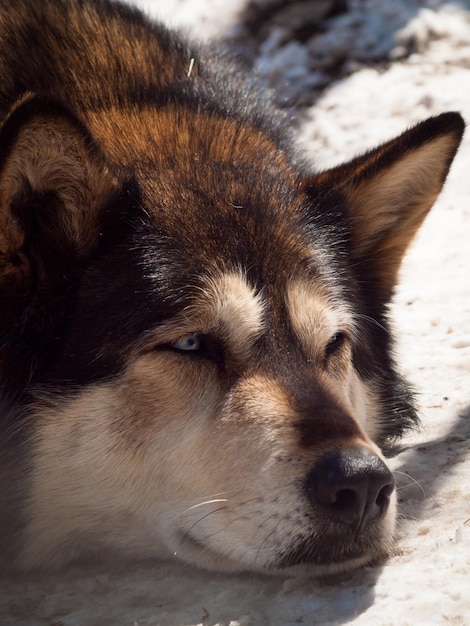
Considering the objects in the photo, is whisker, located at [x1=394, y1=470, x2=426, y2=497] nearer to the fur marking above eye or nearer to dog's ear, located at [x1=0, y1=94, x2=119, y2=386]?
the fur marking above eye

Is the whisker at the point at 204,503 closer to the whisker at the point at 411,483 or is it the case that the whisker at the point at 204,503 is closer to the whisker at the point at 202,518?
the whisker at the point at 202,518

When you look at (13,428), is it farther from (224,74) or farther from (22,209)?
(224,74)

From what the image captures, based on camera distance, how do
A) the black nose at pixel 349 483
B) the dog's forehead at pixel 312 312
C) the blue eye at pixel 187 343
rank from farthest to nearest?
the dog's forehead at pixel 312 312 → the blue eye at pixel 187 343 → the black nose at pixel 349 483

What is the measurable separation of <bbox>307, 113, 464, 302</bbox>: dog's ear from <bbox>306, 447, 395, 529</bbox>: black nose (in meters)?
1.11

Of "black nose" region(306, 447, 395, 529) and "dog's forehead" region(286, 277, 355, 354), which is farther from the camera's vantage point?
"dog's forehead" region(286, 277, 355, 354)

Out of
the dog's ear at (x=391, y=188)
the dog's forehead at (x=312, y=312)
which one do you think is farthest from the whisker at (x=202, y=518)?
the dog's ear at (x=391, y=188)

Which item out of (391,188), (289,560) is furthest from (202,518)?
(391,188)

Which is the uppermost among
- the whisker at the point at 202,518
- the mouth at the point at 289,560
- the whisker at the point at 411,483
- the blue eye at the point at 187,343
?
the blue eye at the point at 187,343

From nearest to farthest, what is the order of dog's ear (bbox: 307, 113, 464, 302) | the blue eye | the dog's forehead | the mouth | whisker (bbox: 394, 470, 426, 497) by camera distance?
1. the mouth
2. the blue eye
3. the dog's forehead
4. whisker (bbox: 394, 470, 426, 497)
5. dog's ear (bbox: 307, 113, 464, 302)

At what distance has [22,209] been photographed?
265 centimetres

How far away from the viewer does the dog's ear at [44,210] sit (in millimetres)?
2531

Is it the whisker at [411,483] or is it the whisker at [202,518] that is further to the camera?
the whisker at [411,483]

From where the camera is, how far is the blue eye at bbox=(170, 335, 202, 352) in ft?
8.91

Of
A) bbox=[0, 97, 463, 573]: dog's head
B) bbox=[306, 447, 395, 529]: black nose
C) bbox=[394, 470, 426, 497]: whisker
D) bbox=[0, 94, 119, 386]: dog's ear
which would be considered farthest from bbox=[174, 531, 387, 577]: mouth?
bbox=[0, 94, 119, 386]: dog's ear
